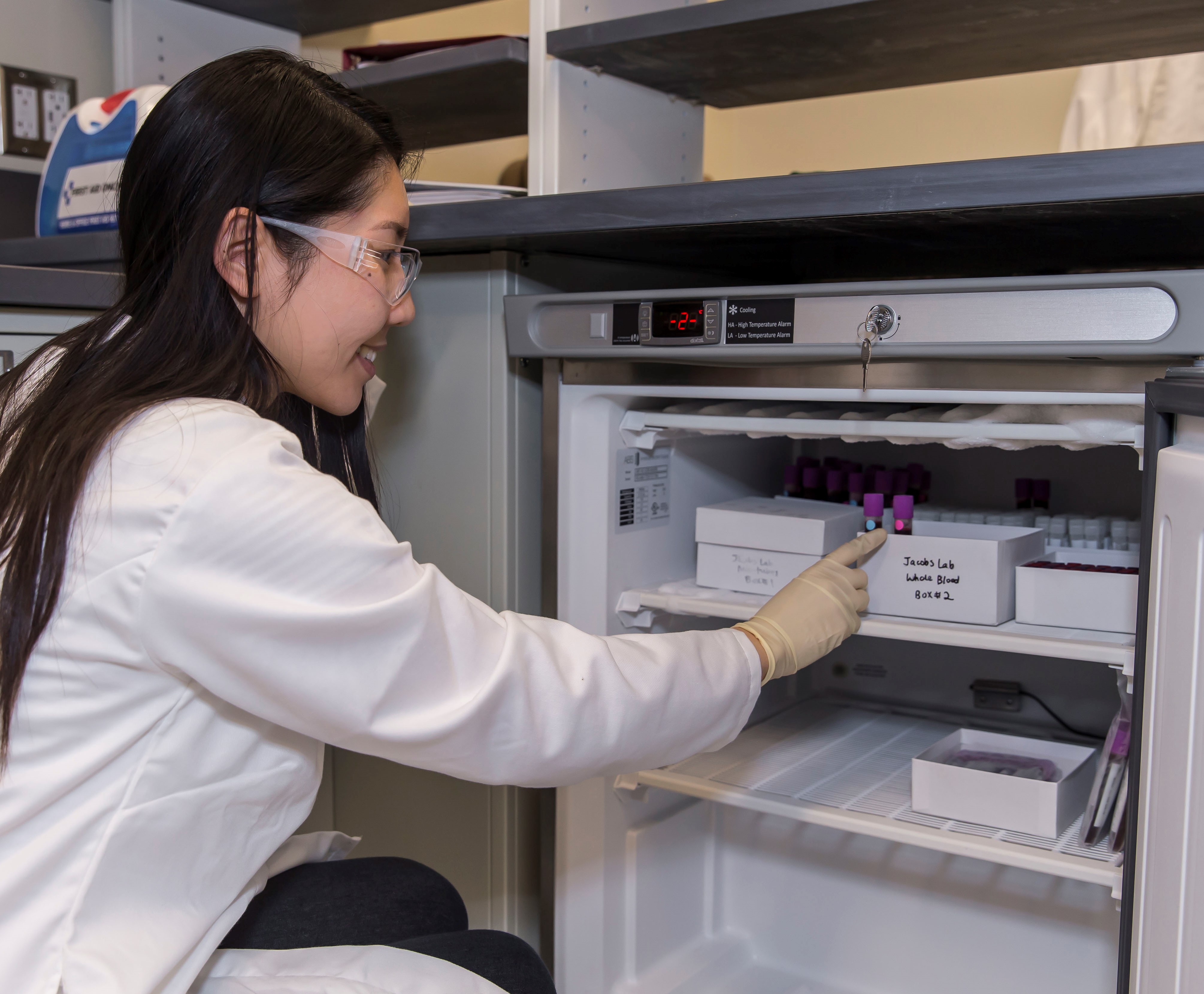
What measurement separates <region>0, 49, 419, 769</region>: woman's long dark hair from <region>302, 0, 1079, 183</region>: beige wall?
1378 millimetres

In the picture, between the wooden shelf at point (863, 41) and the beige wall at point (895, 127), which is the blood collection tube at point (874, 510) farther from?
the beige wall at point (895, 127)

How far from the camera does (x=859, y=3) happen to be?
3.86 feet

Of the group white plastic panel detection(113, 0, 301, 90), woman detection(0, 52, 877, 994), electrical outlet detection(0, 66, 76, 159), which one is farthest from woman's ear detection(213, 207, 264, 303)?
electrical outlet detection(0, 66, 76, 159)

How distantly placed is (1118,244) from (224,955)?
1242mm

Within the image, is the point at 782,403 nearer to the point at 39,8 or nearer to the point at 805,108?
the point at 39,8

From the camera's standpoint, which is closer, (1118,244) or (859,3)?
(859,3)

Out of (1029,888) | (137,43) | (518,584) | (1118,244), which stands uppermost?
(137,43)

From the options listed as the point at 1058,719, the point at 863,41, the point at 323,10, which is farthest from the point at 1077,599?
the point at 323,10

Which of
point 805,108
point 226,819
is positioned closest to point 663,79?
point 226,819

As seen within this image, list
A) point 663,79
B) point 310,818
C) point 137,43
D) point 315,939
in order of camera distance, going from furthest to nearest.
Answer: point 137,43 → point 310,818 → point 663,79 → point 315,939

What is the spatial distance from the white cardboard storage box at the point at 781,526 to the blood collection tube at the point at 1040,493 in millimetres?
292

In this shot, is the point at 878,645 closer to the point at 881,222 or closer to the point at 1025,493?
the point at 1025,493

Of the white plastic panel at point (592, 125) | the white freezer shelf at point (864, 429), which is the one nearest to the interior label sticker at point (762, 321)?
the white freezer shelf at point (864, 429)

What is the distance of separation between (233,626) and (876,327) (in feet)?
2.16
